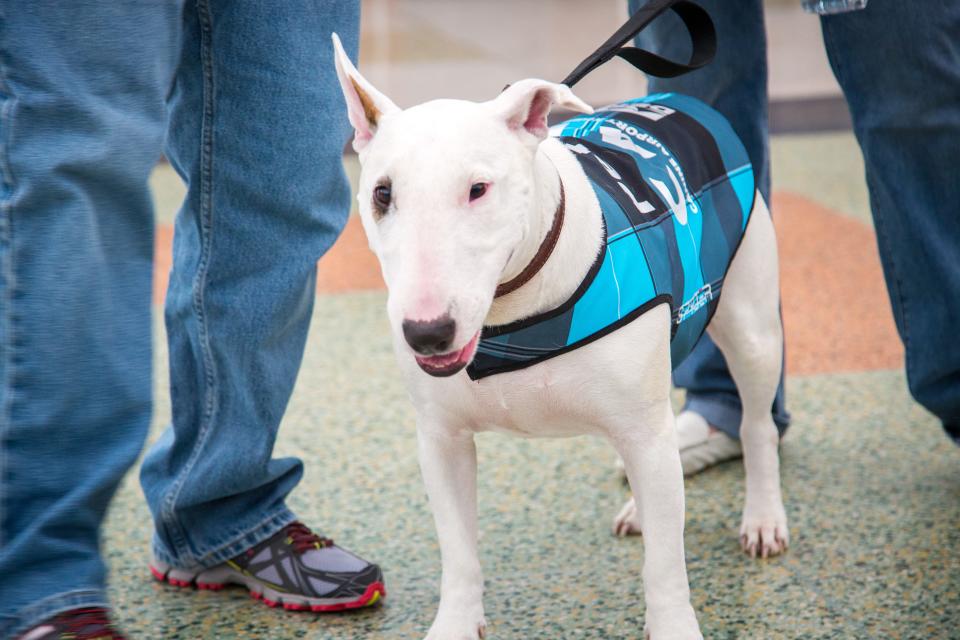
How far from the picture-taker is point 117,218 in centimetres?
142

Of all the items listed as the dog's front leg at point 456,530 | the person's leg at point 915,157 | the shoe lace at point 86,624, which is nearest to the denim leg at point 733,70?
the person's leg at point 915,157

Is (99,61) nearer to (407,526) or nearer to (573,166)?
(573,166)

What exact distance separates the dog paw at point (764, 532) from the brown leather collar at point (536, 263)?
33.8 inches

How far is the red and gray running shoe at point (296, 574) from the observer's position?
→ 1876 mm

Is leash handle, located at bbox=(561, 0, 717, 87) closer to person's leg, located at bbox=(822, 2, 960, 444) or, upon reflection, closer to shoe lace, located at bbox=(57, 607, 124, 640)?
person's leg, located at bbox=(822, 2, 960, 444)

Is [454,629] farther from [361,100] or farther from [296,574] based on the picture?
[361,100]

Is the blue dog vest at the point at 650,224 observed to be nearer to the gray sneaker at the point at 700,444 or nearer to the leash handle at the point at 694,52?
the leash handle at the point at 694,52

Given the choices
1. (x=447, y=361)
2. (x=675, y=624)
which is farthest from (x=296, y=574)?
(x=447, y=361)

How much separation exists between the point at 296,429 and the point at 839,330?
1629 mm

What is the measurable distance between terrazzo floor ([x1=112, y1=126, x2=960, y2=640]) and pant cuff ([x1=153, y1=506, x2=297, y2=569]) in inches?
2.4

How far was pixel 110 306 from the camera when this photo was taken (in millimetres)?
1401

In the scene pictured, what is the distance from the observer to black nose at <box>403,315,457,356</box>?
48.1 inches

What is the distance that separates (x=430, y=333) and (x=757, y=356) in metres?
0.91

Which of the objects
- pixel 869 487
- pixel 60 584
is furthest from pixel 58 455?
pixel 869 487
